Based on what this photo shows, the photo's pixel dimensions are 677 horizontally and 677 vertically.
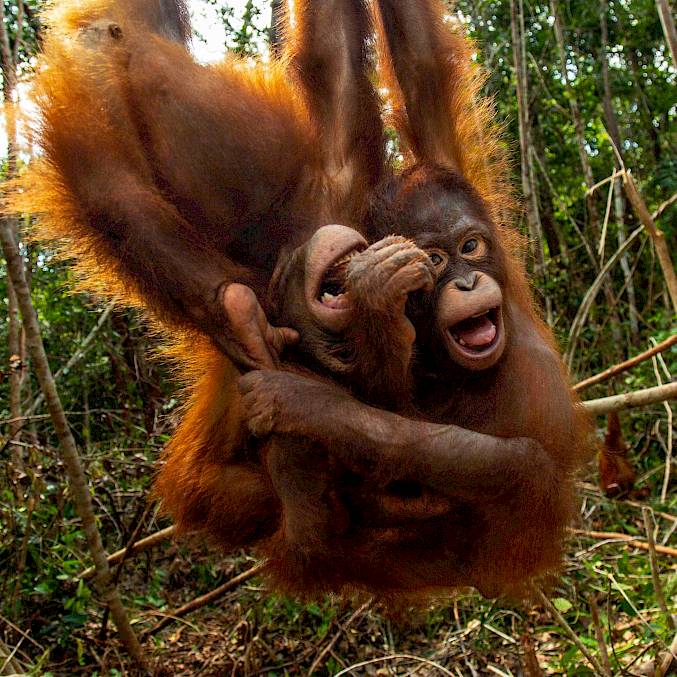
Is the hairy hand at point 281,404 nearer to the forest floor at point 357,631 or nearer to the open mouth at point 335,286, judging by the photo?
the open mouth at point 335,286

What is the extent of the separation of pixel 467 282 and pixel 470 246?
0.19 m

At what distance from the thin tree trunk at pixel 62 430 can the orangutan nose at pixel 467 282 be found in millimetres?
1767

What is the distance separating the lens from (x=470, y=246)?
2.46 metres

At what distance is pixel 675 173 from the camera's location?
26.9ft

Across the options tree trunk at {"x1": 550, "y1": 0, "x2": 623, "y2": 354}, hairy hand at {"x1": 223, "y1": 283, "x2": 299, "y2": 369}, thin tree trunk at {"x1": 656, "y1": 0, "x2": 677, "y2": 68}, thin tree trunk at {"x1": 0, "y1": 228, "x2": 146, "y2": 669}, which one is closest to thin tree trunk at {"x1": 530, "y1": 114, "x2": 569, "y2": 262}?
tree trunk at {"x1": 550, "y1": 0, "x2": 623, "y2": 354}

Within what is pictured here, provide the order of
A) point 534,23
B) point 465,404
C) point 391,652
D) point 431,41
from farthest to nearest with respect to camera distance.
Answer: point 534,23, point 391,652, point 431,41, point 465,404

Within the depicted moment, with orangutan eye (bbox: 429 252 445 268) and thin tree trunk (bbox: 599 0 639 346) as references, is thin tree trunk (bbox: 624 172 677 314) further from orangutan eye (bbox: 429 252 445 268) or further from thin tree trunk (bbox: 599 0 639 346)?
thin tree trunk (bbox: 599 0 639 346)

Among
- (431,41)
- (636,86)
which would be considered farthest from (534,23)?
(431,41)

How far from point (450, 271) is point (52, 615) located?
2.96m

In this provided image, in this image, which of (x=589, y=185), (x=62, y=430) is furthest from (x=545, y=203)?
(x=62, y=430)

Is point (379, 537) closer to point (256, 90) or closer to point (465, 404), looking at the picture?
point (465, 404)

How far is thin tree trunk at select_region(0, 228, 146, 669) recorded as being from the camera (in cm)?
322

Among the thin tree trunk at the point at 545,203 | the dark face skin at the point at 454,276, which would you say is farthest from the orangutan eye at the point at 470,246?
the thin tree trunk at the point at 545,203

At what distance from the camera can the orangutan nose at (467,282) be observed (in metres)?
2.31
